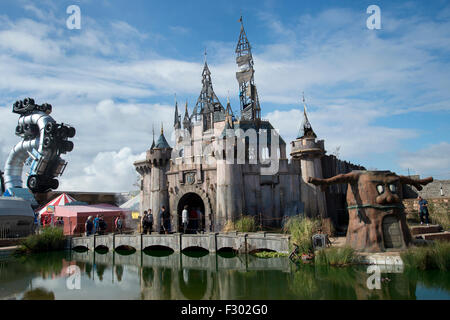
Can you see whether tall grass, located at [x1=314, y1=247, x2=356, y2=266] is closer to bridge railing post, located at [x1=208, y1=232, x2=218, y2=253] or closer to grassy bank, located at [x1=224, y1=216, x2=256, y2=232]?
bridge railing post, located at [x1=208, y1=232, x2=218, y2=253]

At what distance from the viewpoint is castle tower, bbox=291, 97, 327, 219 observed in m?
20.1

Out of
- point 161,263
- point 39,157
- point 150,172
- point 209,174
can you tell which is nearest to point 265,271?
point 161,263

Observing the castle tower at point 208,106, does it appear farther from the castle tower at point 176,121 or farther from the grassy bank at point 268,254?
the grassy bank at point 268,254

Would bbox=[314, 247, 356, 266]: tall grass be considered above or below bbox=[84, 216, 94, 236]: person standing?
below

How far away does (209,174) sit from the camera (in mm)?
22656

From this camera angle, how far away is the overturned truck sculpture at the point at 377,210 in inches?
474

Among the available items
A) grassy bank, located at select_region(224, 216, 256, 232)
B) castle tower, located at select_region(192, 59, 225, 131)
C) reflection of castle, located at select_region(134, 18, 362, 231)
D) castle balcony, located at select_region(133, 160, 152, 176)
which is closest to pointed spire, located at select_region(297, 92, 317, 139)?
reflection of castle, located at select_region(134, 18, 362, 231)

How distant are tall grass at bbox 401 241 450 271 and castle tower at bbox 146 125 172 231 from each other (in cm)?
1732

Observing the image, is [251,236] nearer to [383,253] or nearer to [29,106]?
[383,253]

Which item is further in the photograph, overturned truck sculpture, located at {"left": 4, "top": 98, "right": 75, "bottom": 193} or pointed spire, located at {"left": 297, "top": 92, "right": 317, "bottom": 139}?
overturned truck sculpture, located at {"left": 4, "top": 98, "right": 75, "bottom": 193}

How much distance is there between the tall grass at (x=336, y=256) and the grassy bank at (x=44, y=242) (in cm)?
1660

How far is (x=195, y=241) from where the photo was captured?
717 inches

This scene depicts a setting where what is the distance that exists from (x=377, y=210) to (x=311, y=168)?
27.4ft

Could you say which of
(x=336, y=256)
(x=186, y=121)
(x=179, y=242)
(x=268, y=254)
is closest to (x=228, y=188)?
(x=179, y=242)
